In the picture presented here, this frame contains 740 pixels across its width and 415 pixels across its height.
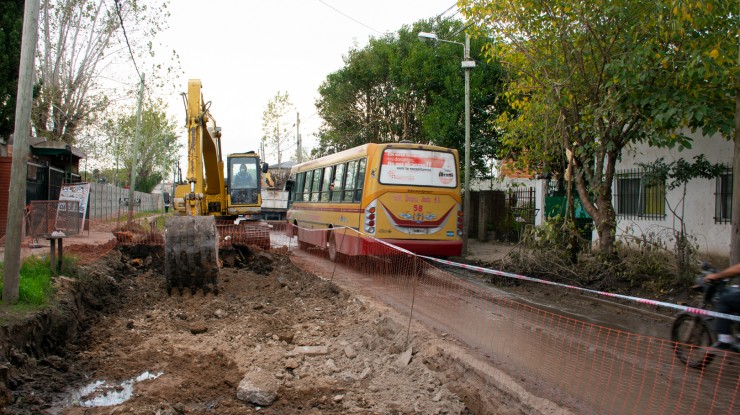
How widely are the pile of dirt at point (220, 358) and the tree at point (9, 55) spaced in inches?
322

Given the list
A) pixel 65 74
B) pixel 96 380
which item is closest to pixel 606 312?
pixel 96 380

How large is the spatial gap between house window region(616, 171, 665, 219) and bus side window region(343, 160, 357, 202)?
675cm

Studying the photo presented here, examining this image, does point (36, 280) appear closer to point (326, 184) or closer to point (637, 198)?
point (326, 184)

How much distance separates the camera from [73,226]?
14.0 meters

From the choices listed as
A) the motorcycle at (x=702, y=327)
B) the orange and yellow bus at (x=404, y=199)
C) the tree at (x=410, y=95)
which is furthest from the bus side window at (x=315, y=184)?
the motorcycle at (x=702, y=327)

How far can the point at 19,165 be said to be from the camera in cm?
698

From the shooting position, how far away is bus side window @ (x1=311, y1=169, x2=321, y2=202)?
56.6ft

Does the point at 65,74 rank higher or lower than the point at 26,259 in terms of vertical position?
higher

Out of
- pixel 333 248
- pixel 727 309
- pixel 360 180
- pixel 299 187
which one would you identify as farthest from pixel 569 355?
pixel 299 187

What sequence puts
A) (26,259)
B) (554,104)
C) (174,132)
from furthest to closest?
1. (174,132)
2. (554,104)
3. (26,259)

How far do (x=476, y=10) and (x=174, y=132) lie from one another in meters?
49.7

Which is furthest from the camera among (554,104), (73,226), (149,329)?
(73,226)

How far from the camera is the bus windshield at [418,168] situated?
42.7ft

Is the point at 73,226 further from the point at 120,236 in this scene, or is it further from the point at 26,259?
the point at 26,259
